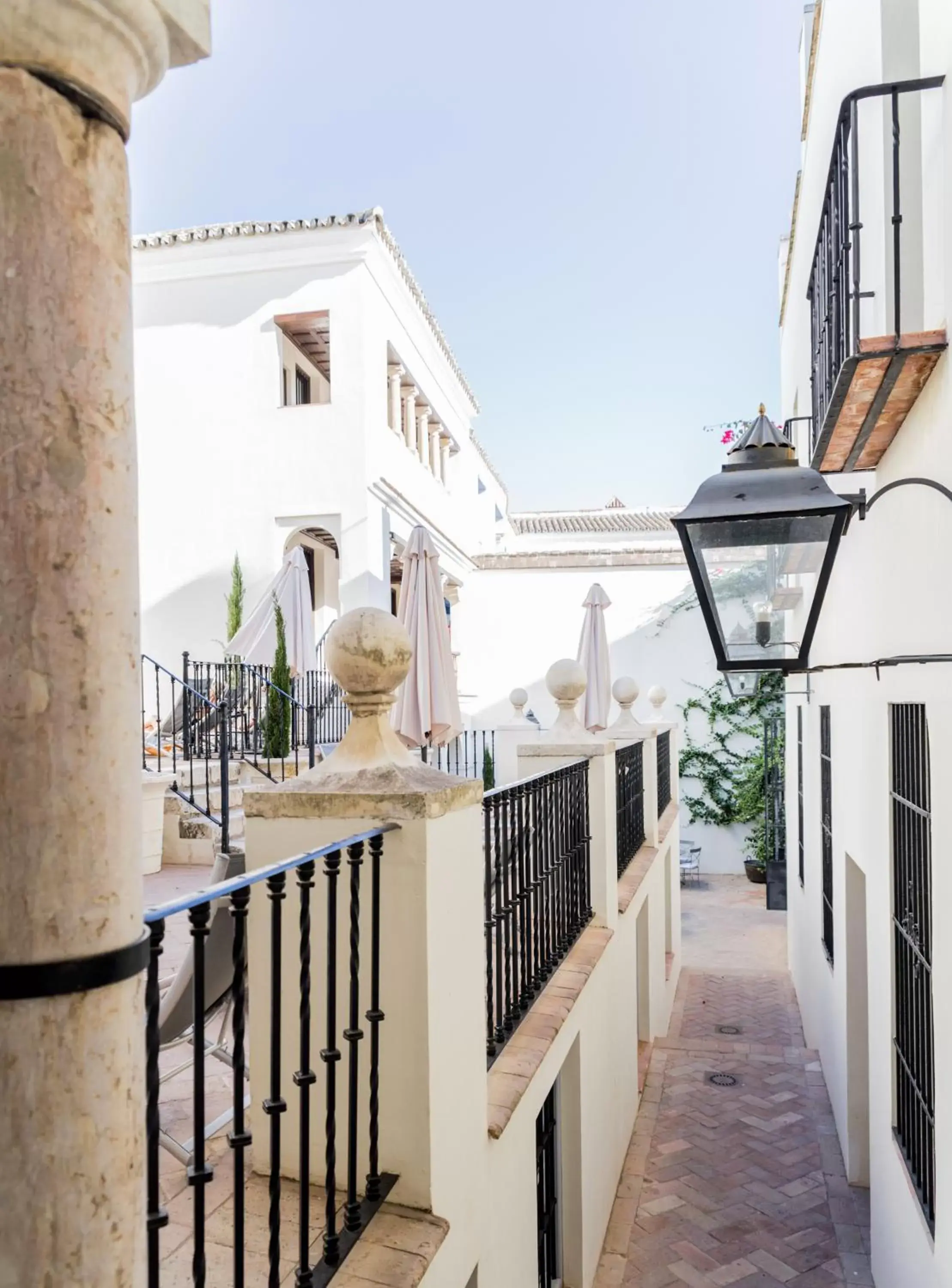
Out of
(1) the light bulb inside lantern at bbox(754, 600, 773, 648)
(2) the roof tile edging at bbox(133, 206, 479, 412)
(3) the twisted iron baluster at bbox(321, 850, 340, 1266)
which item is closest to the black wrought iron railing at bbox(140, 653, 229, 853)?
(1) the light bulb inside lantern at bbox(754, 600, 773, 648)

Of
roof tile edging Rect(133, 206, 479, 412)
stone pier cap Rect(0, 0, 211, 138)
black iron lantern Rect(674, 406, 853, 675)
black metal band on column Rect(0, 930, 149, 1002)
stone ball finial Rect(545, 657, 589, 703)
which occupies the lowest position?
black metal band on column Rect(0, 930, 149, 1002)

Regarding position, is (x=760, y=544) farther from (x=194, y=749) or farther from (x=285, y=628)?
(x=285, y=628)

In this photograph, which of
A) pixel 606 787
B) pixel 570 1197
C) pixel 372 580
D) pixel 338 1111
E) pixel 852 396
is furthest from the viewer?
pixel 372 580

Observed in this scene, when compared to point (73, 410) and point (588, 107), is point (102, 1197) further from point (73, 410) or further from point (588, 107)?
point (588, 107)

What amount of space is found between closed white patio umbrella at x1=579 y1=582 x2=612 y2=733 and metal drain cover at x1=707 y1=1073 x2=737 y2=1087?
4387 millimetres

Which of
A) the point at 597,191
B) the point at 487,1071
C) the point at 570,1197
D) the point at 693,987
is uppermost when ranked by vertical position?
the point at 597,191

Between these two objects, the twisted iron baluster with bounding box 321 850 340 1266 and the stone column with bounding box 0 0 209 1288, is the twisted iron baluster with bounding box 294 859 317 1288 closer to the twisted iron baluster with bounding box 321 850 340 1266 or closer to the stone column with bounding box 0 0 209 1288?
the twisted iron baluster with bounding box 321 850 340 1266

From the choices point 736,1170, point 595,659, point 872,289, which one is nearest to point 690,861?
point 595,659

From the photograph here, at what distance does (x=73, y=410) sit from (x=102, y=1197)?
2.62 ft

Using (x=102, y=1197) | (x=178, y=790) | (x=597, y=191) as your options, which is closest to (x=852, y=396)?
(x=102, y=1197)

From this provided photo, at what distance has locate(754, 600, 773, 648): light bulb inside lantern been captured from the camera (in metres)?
3.36

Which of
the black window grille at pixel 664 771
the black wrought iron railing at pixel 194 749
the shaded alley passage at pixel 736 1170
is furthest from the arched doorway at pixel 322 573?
the shaded alley passage at pixel 736 1170

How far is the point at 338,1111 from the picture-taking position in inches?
90.6

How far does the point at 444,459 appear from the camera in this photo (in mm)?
18750
